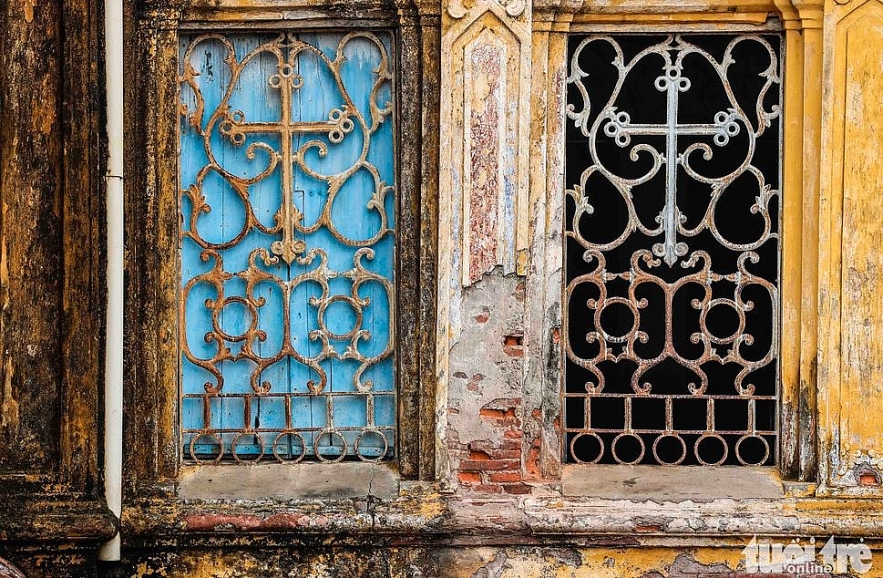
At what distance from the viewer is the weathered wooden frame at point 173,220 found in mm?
4730

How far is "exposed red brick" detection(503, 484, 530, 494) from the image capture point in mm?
4723

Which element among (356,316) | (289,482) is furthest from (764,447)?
(289,482)

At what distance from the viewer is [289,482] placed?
481cm

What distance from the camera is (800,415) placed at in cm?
476

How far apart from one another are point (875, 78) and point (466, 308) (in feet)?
6.59

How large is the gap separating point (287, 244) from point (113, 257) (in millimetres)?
756

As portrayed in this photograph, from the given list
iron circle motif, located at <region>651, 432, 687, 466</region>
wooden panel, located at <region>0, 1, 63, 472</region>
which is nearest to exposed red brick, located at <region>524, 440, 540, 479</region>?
iron circle motif, located at <region>651, 432, 687, 466</region>

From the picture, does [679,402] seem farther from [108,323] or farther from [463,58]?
[108,323]

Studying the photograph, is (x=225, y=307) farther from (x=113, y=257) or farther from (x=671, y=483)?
(x=671, y=483)

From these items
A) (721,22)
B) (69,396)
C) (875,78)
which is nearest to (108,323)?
(69,396)

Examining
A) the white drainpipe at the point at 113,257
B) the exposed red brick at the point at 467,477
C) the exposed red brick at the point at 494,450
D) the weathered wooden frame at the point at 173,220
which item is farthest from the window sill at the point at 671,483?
the white drainpipe at the point at 113,257

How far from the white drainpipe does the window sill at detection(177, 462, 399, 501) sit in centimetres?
34

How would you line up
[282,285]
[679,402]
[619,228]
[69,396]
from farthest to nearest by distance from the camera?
[679,402] < [619,228] < [282,285] < [69,396]

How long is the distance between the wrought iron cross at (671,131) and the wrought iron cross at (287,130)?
122cm
